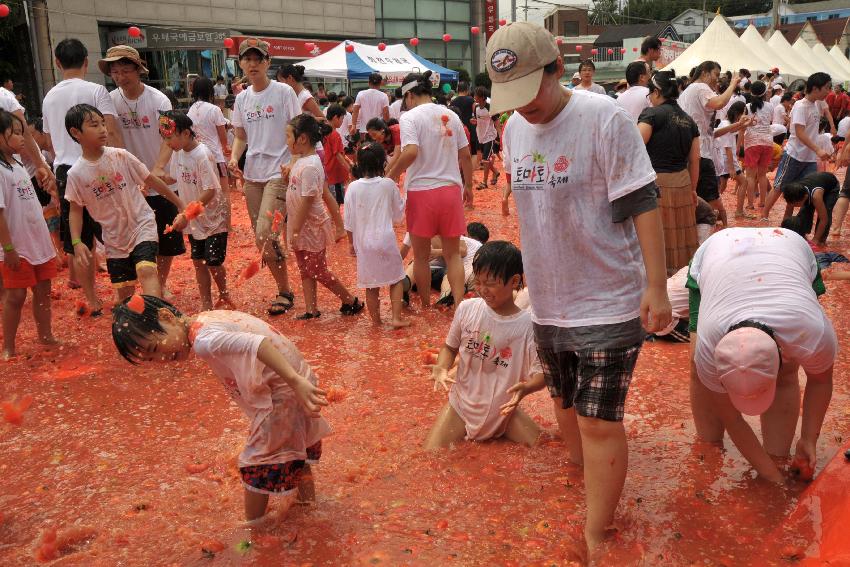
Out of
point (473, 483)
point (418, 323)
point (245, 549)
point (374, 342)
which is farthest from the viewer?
point (418, 323)

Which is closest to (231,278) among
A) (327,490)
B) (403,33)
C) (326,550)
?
(327,490)

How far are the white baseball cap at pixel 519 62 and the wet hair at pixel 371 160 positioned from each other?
355 centimetres

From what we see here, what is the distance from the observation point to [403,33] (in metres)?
44.2

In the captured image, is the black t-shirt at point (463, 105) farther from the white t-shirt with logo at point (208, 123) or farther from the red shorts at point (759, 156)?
the white t-shirt with logo at point (208, 123)

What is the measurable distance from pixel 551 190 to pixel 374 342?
11.6 ft

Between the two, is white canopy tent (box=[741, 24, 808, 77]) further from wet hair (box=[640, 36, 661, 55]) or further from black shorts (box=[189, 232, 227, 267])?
black shorts (box=[189, 232, 227, 267])

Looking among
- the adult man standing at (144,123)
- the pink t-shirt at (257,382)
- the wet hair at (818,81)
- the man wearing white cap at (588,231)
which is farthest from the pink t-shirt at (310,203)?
the wet hair at (818,81)

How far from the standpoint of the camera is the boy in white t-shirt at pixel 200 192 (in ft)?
21.6

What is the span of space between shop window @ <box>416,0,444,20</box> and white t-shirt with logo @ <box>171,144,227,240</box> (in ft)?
136

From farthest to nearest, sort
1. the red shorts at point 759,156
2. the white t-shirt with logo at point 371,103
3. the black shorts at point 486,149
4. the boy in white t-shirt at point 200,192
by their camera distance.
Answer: the black shorts at point 486,149, the white t-shirt with logo at point 371,103, the red shorts at point 759,156, the boy in white t-shirt at point 200,192

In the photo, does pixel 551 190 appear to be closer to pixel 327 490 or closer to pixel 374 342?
pixel 327 490

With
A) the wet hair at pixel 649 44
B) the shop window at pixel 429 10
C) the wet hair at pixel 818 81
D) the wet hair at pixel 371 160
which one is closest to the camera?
the wet hair at pixel 371 160

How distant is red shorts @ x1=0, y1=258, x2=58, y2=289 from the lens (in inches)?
227

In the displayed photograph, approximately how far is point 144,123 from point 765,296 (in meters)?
5.72
